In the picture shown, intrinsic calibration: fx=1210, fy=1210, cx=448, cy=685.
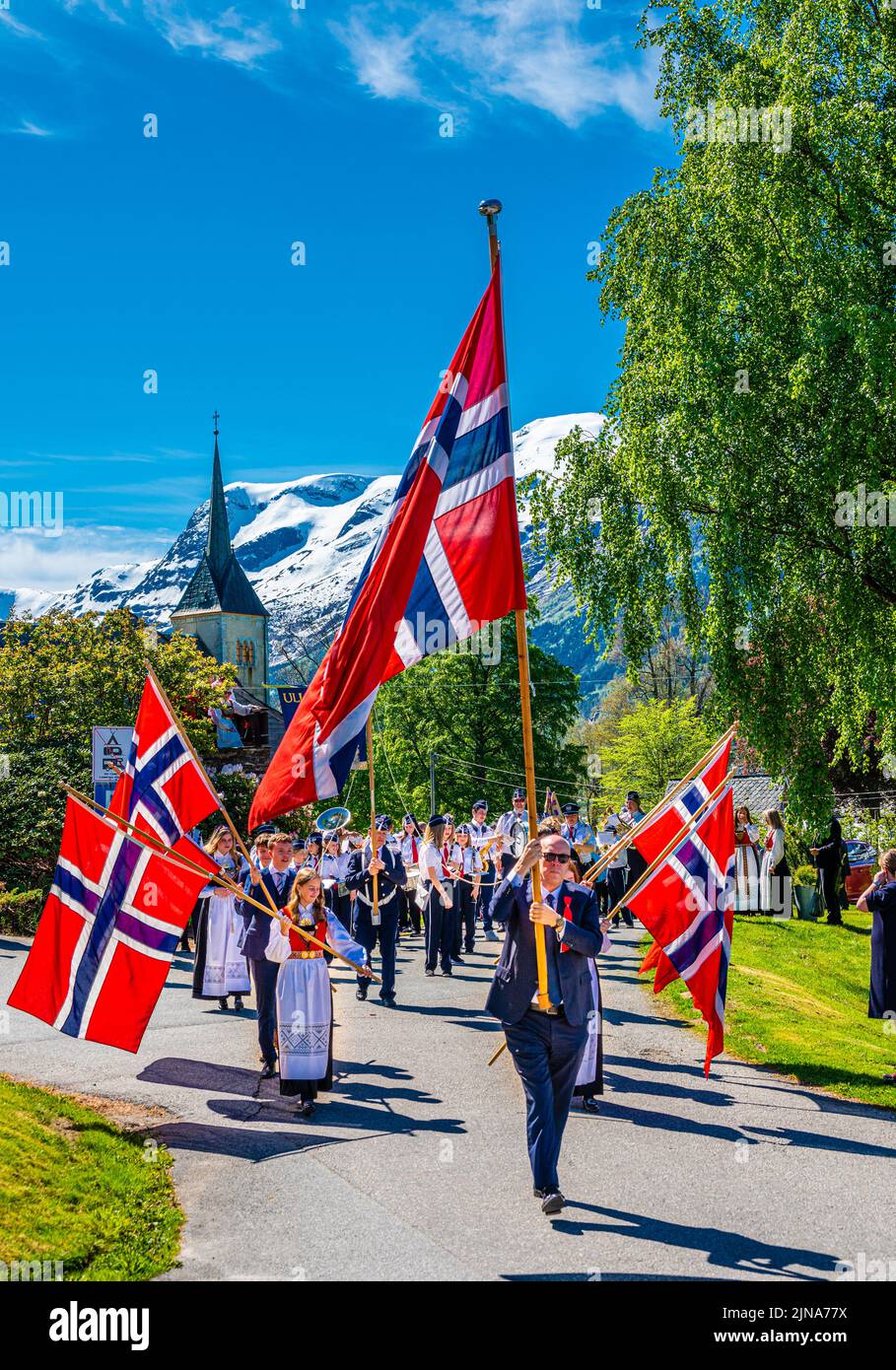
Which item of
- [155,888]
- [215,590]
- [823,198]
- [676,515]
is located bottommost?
[155,888]

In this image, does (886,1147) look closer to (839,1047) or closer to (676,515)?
(839,1047)

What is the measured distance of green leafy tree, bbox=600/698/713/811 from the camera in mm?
55344

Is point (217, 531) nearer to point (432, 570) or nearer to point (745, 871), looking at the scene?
point (745, 871)

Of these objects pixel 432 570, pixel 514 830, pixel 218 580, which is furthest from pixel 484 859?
pixel 218 580

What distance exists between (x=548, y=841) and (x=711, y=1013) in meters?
3.20

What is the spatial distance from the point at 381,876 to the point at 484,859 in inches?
288

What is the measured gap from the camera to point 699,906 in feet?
33.3

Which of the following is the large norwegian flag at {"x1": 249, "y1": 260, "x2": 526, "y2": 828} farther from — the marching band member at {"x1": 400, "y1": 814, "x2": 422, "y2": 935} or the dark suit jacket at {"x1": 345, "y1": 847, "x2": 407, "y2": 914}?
the marching band member at {"x1": 400, "y1": 814, "x2": 422, "y2": 935}

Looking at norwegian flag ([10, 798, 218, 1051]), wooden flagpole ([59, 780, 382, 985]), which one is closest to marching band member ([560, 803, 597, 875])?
wooden flagpole ([59, 780, 382, 985])

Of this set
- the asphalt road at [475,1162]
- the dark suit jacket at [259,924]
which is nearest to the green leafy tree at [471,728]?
the asphalt road at [475,1162]

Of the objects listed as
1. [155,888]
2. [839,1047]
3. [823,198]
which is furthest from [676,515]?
[155,888]

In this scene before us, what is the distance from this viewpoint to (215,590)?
5989 inches

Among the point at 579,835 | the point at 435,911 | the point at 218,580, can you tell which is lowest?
the point at 435,911

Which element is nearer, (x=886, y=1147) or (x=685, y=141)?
(x=886, y=1147)
